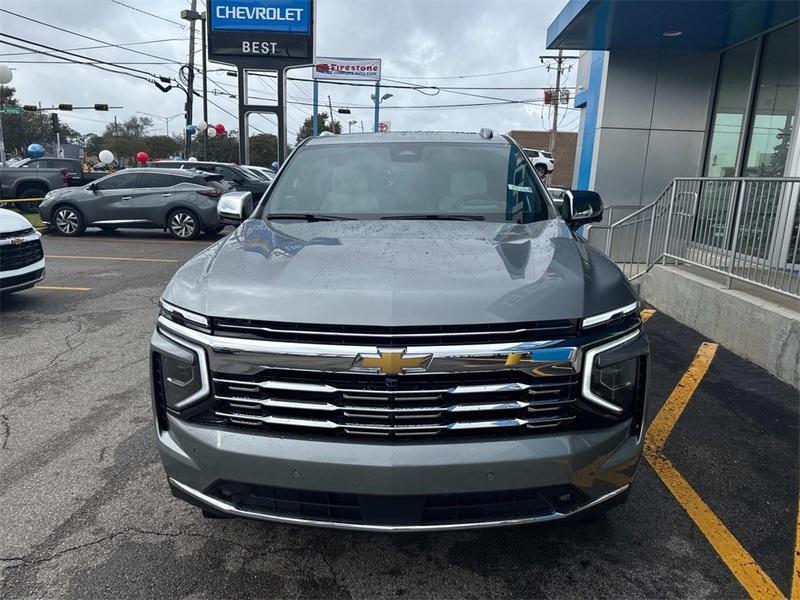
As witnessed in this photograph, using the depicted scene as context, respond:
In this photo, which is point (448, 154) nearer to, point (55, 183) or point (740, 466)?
point (740, 466)

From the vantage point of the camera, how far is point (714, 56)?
9789mm

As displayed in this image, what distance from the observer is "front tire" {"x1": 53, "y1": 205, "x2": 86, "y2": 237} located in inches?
528

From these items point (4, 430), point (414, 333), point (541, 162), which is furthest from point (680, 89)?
point (541, 162)

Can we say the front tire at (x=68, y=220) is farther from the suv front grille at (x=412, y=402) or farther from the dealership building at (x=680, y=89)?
the suv front grille at (x=412, y=402)

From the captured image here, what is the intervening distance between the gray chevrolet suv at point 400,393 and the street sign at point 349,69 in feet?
117

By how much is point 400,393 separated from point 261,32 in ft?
50.8

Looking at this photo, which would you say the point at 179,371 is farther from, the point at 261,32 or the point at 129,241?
the point at 261,32

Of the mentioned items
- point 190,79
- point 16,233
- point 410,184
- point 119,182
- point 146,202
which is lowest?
point 146,202

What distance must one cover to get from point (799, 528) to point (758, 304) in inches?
115

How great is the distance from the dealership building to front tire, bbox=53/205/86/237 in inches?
435

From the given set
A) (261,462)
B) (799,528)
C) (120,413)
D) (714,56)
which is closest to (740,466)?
(799,528)

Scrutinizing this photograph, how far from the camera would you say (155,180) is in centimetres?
1323

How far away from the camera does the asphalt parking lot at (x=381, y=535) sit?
7.89 feet

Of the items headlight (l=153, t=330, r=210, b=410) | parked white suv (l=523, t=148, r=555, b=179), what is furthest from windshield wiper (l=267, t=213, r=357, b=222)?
→ parked white suv (l=523, t=148, r=555, b=179)
